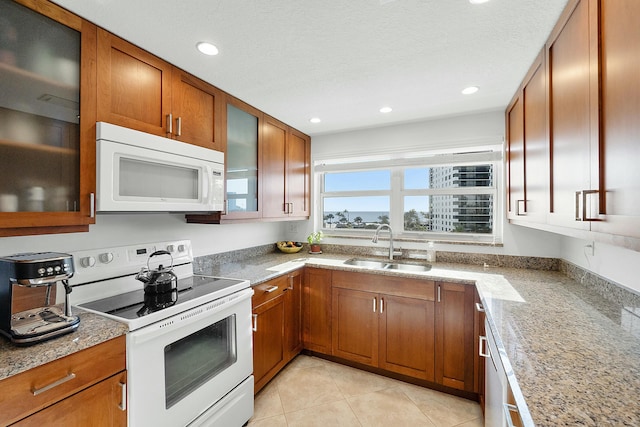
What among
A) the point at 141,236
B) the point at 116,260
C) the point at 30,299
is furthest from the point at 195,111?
the point at 30,299

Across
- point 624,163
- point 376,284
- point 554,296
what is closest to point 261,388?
point 376,284

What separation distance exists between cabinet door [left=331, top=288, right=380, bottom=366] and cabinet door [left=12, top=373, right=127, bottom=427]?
163cm

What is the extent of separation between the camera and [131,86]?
1518 mm

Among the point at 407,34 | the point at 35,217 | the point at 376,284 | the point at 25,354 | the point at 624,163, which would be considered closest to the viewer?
the point at 624,163

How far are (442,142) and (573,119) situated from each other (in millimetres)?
1640

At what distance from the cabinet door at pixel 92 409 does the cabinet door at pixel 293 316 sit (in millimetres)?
1318

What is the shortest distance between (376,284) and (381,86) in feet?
5.00

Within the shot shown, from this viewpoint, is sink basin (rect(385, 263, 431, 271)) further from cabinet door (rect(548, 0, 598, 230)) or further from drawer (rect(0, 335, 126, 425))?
drawer (rect(0, 335, 126, 425))

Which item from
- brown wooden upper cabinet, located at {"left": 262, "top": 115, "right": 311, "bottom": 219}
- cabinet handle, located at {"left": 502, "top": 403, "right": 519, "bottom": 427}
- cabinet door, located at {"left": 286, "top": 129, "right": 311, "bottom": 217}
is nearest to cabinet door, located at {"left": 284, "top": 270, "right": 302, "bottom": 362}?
brown wooden upper cabinet, located at {"left": 262, "top": 115, "right": 311, "bottom": 219}

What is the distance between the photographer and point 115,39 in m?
1.45

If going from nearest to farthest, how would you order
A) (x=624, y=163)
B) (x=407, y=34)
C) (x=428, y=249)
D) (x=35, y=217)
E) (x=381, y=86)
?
(x=624, y=163) → (x=35, y=217) → (x=407, y=34) → (x=381, y=86) → (x=428, y=249)

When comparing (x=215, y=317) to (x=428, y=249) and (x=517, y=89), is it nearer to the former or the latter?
(x=428, y=249)

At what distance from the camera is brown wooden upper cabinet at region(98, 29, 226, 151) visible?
1422mm

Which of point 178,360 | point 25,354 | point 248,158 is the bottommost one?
point 178,360
